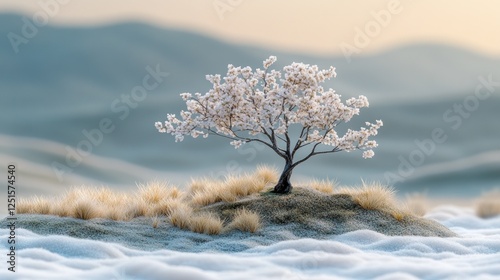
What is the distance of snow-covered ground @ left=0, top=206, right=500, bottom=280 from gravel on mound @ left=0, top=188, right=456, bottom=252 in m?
0.64

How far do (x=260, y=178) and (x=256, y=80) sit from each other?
2262mm

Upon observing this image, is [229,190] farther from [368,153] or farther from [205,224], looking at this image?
[368,153]

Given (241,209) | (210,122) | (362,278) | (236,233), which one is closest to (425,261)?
(362,278)

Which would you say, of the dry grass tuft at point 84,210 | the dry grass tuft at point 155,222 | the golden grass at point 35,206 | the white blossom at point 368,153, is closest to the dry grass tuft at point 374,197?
the white blossom at point 368,153

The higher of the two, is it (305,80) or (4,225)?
(305,80)

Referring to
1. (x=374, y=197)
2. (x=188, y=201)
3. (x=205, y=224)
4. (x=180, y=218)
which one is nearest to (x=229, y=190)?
(x=188, y=201)

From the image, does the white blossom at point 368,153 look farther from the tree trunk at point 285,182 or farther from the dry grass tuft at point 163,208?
the dry grass tuft at point 163,208

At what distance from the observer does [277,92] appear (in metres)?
11.2

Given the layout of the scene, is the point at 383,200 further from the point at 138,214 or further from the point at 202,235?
the point at 138,214

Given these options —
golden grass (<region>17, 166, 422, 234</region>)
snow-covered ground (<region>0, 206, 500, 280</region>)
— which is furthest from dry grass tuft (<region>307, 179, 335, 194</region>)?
snow-covered ground (<region>0, 206, 500, 280</region>)

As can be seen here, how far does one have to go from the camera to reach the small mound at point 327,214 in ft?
35.8

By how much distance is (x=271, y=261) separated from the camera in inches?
312

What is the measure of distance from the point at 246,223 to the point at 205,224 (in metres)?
0.62

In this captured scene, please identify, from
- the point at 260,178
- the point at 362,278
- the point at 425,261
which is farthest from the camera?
the point at 260,178
